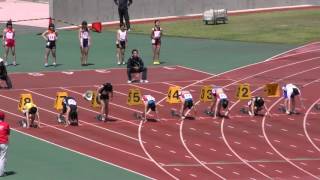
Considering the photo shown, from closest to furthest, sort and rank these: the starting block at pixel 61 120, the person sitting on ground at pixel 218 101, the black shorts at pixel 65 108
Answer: the black shorts at pixel 65 108, the starting block at pixel 61 120, the person sitting on ground at pixel 218 101

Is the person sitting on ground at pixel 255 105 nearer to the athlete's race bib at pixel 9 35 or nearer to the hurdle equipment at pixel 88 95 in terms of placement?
the hurdle equipment at pixel 88 95

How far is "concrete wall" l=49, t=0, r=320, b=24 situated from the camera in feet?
198

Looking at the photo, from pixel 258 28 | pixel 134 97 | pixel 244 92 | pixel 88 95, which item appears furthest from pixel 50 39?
pixel 258 28

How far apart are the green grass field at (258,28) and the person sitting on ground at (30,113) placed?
69.1ft

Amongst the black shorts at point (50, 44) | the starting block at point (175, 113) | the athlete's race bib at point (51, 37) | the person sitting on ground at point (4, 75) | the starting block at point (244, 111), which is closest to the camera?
the starting block at point (175, 113)

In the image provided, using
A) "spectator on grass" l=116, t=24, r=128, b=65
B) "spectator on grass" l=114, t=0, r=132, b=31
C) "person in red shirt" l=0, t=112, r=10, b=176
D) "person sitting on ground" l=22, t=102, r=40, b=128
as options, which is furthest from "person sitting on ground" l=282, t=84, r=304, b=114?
"spectator on grass" l=114, t=0, r=132, b=31

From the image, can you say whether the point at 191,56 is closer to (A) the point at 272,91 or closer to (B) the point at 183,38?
(B) the point at 183,38

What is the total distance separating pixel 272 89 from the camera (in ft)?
131

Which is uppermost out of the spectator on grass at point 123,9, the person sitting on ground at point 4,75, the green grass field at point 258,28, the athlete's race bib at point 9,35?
the spectator on grass at point 123,9

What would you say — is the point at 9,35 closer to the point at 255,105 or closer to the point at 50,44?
the point at 50,44

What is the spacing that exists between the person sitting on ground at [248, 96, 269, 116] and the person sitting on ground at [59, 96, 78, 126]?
20.5 ft

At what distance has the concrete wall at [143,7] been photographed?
2381 inches

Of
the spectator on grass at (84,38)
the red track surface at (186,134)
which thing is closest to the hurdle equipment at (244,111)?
the red track surface at (186,134)

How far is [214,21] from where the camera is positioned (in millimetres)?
60531
